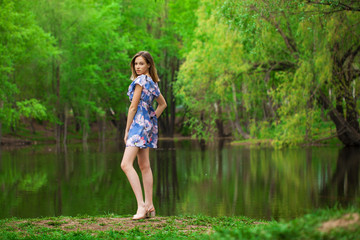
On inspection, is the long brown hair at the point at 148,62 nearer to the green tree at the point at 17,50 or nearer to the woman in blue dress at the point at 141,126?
the woman in blue dress at the point at 141,126

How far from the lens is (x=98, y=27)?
38594mm

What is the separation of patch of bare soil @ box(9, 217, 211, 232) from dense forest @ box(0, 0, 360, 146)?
20.9 ft

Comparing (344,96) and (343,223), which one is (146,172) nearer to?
(343,223)

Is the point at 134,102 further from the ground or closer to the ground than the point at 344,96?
closer to the ground

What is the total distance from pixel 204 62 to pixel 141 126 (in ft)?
67.9

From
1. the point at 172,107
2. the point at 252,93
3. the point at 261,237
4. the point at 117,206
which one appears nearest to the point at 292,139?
the point at 252,93

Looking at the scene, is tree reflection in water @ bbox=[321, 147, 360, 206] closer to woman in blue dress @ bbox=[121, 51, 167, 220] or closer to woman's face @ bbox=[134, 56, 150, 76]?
woman in blue dress @ bbox=[121, 51, 167, 220]

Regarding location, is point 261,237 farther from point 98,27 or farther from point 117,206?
point 98,27

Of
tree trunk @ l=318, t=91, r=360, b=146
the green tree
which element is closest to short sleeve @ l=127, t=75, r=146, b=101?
tree trunk @ l=318, t=91, r=360, b=146

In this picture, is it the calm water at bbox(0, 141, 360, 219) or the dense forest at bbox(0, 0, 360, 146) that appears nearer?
the calm water at bbox(0, 141, 360, 219)

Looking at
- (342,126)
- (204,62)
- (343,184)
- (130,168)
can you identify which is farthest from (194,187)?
(204,62)

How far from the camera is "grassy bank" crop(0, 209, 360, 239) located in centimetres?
395

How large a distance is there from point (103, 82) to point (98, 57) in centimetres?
213

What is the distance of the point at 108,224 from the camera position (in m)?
6.44
